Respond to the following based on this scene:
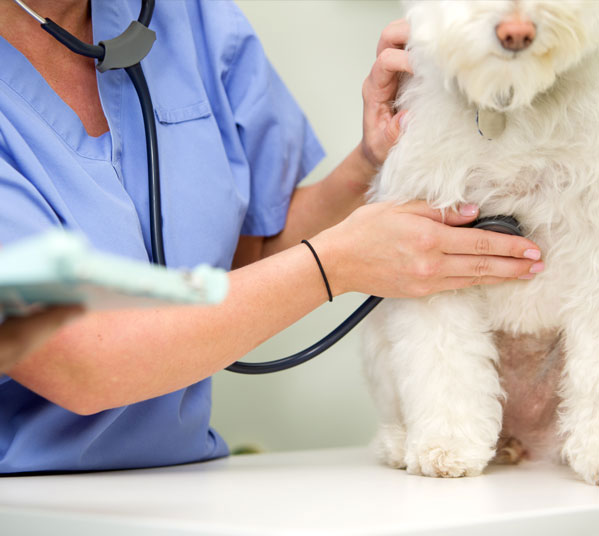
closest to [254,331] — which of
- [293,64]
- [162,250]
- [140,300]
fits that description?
[162,250]

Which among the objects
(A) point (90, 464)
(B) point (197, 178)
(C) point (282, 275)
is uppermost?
(B) point (197, 178)

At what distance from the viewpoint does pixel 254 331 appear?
0.94 m

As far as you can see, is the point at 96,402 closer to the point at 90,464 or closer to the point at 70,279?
the point at 90,464

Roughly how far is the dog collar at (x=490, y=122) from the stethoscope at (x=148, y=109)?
0.91 feet

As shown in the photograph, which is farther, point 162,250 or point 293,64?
point 293,64

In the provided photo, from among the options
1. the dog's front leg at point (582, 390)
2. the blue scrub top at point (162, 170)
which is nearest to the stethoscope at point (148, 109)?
the blue scrub top at point (162, 170)

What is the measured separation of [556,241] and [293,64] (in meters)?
0.90

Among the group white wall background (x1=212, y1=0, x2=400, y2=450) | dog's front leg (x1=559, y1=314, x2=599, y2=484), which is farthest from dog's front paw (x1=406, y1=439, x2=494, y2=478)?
white wall background (x1=212, y1=0, x2=400, y2=450)

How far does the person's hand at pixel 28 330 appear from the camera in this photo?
1.24ft

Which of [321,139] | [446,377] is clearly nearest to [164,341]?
[446,377]

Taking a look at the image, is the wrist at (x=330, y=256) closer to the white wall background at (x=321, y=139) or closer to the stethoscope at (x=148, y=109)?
the stethoscope at (x=148, y=109)

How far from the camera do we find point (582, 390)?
3.06 feet

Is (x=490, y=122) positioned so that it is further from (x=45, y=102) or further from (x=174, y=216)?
(x=45, y=102)

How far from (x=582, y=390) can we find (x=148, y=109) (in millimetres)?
711
